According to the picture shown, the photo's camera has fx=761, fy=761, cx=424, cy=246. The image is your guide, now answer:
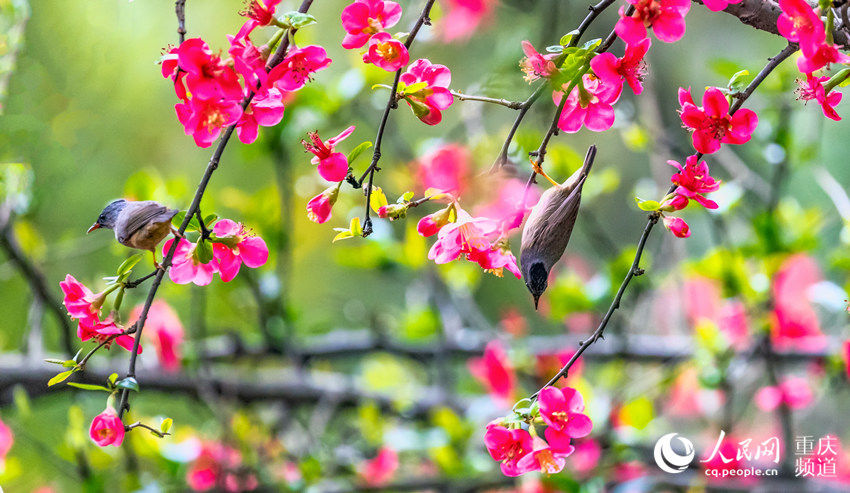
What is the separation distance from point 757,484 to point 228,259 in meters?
0.93

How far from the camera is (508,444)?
434 millimetres

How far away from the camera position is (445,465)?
3.27ft

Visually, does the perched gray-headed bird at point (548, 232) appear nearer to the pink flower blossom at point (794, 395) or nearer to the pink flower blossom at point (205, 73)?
the pink flower blossom at point (205, 73)

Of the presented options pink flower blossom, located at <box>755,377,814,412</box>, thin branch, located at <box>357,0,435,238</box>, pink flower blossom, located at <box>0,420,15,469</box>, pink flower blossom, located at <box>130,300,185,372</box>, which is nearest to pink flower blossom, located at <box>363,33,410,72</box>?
thin branch, located at <box>357,0,435,238</box>

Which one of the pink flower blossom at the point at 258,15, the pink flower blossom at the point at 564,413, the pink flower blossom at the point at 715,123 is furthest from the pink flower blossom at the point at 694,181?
the pink flower blossom at the point at 258,15

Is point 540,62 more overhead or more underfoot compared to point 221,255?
more overhead

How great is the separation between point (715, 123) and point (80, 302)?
37 cm

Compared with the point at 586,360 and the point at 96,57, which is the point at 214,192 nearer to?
the point at 96,57

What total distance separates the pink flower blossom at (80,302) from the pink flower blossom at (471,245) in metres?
0.19

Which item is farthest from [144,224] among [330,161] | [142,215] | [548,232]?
[548,232]

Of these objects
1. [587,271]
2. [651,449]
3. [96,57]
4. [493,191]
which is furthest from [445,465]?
[587,271]

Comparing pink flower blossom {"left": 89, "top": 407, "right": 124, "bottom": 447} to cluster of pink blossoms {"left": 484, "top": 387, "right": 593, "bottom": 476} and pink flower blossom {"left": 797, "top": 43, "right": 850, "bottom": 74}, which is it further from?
pink flower blossom {"left": 797, "top": 43, "right": 850, "bottom": 74}

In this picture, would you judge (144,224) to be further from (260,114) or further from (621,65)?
(621,65)

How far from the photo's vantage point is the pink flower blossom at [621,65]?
393 mm
